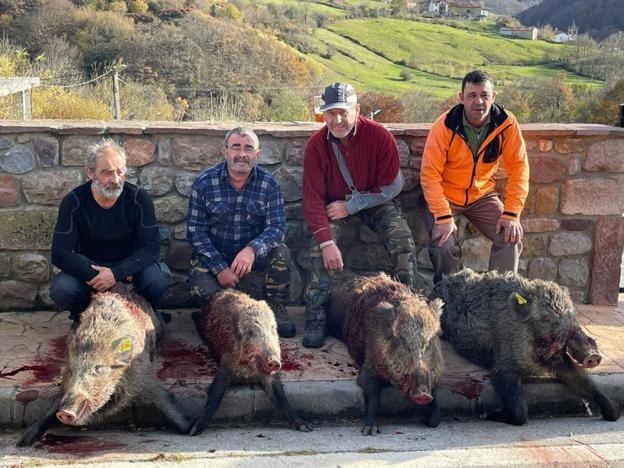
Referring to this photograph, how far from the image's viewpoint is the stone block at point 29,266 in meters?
5.81

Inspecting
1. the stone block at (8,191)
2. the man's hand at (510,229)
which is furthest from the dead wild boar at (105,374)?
the man's hand at (510,229)

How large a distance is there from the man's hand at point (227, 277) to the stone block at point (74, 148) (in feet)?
5.17

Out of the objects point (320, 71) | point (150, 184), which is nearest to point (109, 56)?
point (320, 71)

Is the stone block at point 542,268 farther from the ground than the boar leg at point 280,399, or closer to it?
farther from the ground

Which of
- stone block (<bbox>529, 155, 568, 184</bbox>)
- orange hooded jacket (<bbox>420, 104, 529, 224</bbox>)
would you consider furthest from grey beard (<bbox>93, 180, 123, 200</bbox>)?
stone block (<bbox>529, 155, 568, 184</bbox>)

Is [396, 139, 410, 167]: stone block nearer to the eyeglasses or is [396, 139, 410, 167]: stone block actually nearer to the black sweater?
the eyeglasses

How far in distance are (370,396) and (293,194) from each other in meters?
2.20

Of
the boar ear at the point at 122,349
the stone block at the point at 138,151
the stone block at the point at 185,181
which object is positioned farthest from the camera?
the stone block at the point at 185,181

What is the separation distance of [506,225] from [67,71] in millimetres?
18621

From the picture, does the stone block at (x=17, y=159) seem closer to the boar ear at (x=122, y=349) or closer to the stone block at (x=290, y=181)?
the stone block at (x=290, y=181)

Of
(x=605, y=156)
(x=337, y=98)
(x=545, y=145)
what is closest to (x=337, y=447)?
(x=337, y=98)

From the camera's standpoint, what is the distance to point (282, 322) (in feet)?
18.1

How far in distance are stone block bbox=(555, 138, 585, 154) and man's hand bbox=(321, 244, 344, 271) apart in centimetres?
241

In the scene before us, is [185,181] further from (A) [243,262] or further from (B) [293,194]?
(A) [243,262]
